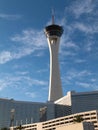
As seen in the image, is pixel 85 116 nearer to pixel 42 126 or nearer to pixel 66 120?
pixel 66 120

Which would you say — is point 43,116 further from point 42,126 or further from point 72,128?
point 72,128

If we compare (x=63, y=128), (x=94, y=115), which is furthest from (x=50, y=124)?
(x=63, y=128)

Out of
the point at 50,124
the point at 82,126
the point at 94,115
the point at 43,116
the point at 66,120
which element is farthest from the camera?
the point at 43,116

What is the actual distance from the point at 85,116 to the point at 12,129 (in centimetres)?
5820

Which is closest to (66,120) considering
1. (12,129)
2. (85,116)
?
(85,116)

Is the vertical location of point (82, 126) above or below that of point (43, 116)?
below

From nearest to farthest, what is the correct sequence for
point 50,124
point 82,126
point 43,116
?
point 82,126
point 50,124
point 43,116

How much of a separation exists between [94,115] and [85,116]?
6672 millimetres

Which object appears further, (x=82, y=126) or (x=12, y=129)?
(x=12, y=129)

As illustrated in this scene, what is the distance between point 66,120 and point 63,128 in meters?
49.4

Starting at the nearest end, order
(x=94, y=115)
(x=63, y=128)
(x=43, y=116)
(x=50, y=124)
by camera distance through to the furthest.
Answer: (x=63, y=128) → (x=94, y=115) → (x=50, y=124) → (x=43, y=116)

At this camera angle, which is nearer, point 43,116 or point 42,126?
point 42,126

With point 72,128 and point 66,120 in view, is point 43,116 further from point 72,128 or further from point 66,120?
point 72,128

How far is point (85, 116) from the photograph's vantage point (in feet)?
520
